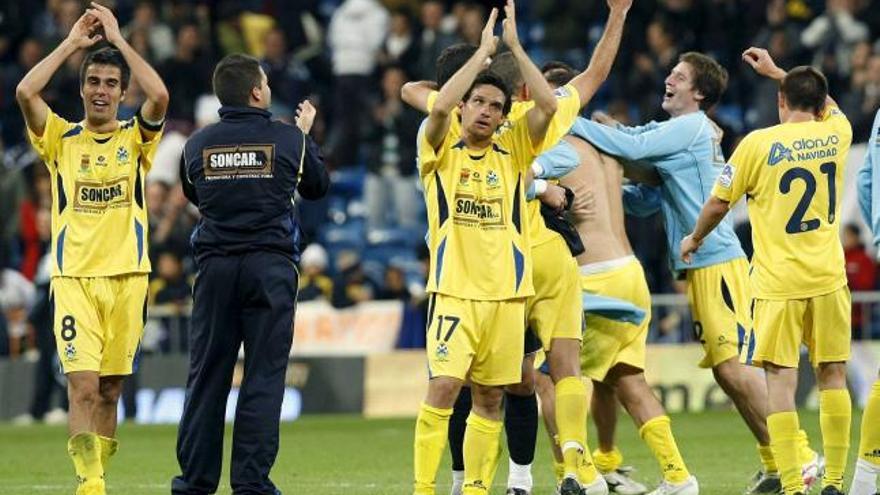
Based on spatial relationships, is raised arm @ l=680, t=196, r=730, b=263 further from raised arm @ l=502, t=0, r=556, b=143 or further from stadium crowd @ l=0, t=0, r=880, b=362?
stadium crowd @ l=0, t=0, r=880, b=362

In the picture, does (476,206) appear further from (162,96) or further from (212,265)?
(162,96)

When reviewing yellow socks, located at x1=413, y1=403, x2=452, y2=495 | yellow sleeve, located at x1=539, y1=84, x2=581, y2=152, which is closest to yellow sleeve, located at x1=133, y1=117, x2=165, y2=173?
yellow sleeve, located at x1=539, y1=84, x2=581, y2=152

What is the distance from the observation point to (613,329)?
37.8 ft

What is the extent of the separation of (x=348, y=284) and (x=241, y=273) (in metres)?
11.5

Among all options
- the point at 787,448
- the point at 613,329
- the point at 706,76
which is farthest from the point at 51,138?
the point at 787,448

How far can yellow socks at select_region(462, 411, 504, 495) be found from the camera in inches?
397

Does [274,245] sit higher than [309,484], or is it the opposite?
[274,245]

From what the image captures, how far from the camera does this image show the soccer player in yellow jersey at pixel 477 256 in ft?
32.4

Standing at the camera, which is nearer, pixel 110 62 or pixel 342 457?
pixel 110 62

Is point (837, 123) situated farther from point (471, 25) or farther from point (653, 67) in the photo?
point (471, 25)

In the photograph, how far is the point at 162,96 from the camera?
36.0 feet

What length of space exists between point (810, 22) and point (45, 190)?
982 centimetres

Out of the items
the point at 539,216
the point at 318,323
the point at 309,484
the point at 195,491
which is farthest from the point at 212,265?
the point at 318,323

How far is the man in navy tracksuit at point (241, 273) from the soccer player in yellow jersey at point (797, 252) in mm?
2515
